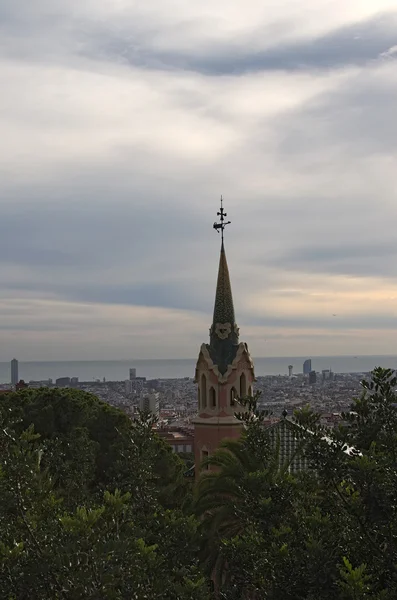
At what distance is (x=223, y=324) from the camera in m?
19.4

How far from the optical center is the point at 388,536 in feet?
19.4

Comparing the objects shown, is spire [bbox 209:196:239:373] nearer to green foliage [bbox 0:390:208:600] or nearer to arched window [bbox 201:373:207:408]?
arched window [bbox 201:373:207:408]

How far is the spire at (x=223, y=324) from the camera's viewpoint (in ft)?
63.0

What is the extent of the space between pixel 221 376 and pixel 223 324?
1.46 m

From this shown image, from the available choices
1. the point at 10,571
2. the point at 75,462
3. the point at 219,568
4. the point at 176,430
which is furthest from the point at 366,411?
the point at 176,430

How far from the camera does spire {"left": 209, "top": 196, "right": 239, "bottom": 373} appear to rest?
19.2 m

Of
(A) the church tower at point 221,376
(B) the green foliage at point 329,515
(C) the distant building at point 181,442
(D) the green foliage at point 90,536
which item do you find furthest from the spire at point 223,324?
(C) the distant building at point 181,442

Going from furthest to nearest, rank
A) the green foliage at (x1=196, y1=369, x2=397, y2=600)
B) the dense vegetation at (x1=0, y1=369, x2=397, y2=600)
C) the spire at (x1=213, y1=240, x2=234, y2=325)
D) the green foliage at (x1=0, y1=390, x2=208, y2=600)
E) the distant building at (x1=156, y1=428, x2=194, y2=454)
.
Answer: the distant building at (x1=156, y1=428, x2=194, y2=454) → the spire at (x1=213, y1=240, x2=234, y2=325) → the green foliage at (x1=196, y1=369, x2=397, y2=600) → the dense vegetation at (x1=0, y1=369, x2=397, y2=600) → the green foliage at (x1=0, y1=390, x2=208, y2=600)

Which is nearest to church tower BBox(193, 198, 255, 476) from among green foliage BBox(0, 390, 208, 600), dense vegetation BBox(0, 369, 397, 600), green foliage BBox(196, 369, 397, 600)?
green foliage BBox(0, 390, 208, 600)

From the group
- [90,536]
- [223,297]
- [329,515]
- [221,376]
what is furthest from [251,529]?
[223,297]

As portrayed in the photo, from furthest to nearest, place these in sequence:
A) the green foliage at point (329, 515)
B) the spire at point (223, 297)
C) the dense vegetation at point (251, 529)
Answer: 1. the spire at point (223, 297)
2. the green foliage at point (329, 515)
3. the dense vegetation at point (251, 529)

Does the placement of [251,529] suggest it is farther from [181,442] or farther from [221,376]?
[181,442]

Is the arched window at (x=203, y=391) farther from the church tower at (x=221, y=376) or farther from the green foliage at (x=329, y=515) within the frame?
the green foliage at (x=329, y=515)

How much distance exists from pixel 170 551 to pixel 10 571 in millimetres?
1781
